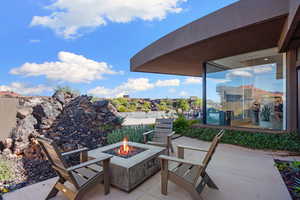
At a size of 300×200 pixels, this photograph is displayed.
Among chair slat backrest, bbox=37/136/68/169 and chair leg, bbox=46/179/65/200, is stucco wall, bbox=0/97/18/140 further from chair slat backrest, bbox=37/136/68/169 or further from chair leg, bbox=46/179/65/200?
chair slat backrest, bbox=37/136/68/169

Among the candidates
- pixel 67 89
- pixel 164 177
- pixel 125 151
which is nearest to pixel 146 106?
pixel 67 89

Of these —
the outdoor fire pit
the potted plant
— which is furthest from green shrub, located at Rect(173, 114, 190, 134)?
the outdoor fire pit

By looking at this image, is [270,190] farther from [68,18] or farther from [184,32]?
[68,18]

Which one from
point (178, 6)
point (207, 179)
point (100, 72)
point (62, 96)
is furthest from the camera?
point (100, 72)

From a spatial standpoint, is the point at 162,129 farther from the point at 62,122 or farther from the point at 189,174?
the point at 62,122

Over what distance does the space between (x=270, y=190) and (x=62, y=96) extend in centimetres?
740

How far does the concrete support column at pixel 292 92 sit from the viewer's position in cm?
438

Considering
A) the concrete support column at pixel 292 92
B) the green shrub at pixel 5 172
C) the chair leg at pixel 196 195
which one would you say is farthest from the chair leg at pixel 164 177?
the concrete support column at pixel 292 92

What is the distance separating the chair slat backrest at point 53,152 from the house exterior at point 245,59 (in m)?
3.75

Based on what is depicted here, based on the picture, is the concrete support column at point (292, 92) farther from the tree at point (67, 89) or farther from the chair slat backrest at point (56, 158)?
the tree at point (67, 89)

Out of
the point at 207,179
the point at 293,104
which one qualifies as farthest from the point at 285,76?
the point at 207,179

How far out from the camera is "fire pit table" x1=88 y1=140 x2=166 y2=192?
2.30 m

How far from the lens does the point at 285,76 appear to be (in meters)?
4.70

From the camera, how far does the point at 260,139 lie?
4.46 metres
